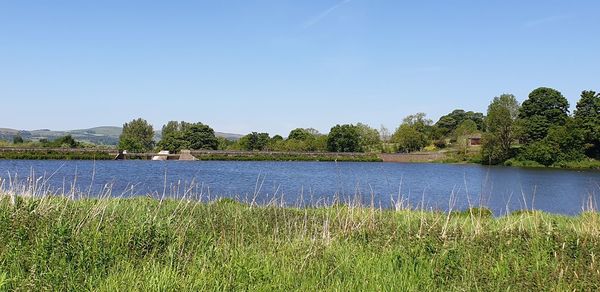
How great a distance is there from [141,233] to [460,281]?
5791 mm

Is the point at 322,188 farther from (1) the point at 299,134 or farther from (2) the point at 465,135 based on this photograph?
(1) the point at 299,134

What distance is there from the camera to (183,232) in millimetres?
10484

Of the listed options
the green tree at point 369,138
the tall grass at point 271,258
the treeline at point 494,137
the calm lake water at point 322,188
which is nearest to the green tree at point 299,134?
the treeline at point 494,137

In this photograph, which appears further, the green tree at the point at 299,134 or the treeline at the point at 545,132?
the green tree at the point at 299,134

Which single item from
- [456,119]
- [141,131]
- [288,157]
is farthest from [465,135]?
[141,131]

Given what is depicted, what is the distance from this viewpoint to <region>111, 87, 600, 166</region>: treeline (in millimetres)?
98062

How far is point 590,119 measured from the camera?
10006 cm

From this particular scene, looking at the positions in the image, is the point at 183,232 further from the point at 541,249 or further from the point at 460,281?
the point at 541,249

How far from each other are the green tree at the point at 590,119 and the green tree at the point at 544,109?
3.16 meters

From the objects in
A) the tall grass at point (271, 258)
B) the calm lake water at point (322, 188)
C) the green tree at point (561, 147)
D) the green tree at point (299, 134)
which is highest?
the green tree at point (299, 134)

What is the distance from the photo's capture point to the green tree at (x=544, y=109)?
105000 mm

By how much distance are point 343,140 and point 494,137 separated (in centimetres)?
4240

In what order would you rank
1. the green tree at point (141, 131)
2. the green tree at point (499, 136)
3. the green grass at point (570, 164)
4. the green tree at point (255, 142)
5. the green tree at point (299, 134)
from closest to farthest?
the green grass at point (570, 164) → the green tree at point (499, 136) → the green tree at point (255, 142) → the green tree at point (299, 134) → the green tree at point (141, 131)

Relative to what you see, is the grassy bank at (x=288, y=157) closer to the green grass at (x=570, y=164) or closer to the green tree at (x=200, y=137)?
the green tree at (x=200, y=137)
